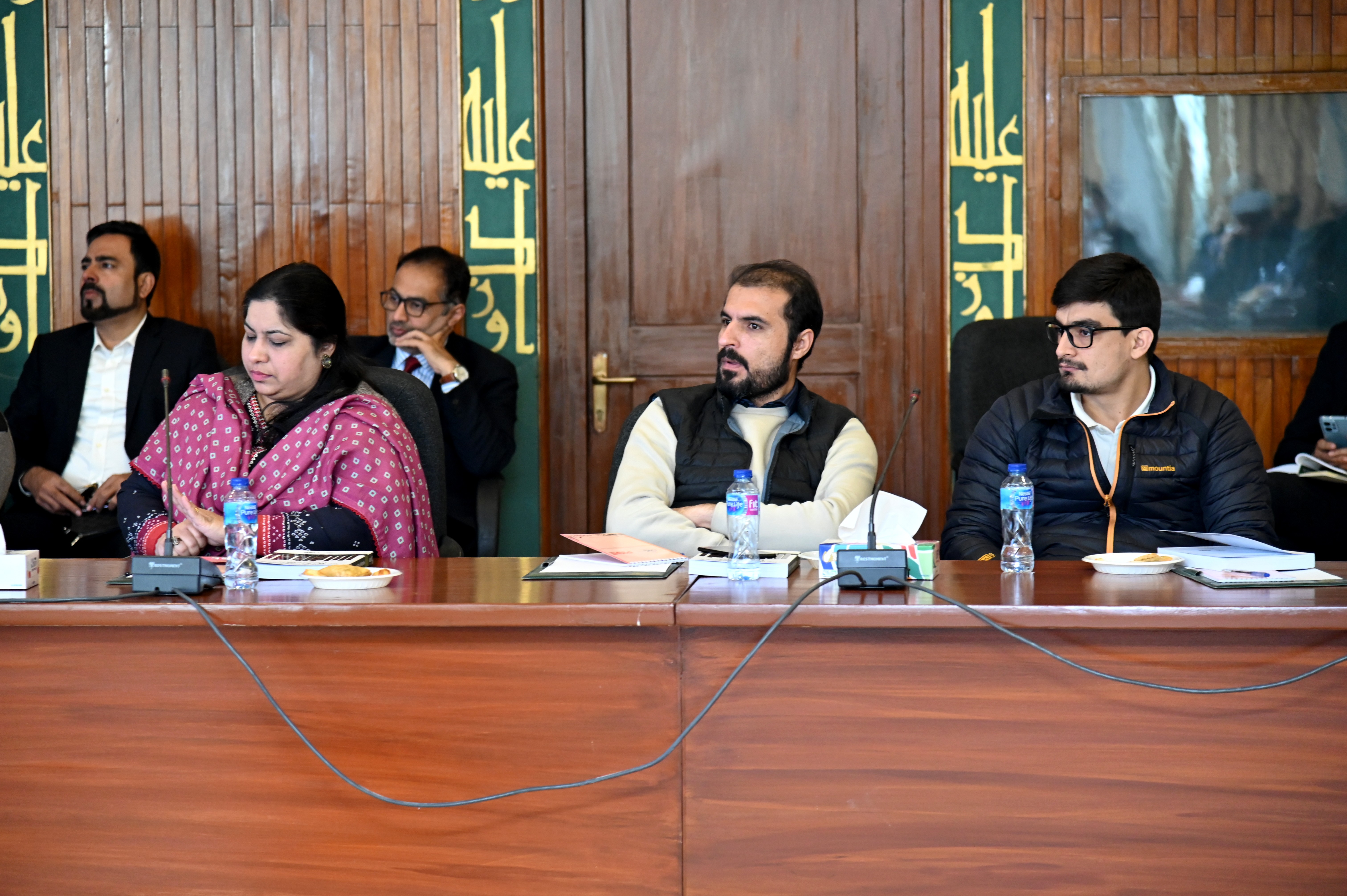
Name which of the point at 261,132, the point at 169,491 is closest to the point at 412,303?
the point at 261,132

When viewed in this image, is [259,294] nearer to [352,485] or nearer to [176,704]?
[352,485]

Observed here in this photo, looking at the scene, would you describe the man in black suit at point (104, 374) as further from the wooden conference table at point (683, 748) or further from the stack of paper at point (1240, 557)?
the stack of paper at point (1240, 557)

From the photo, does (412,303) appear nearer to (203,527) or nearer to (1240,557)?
(203,527)

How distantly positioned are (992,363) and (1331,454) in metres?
1.05

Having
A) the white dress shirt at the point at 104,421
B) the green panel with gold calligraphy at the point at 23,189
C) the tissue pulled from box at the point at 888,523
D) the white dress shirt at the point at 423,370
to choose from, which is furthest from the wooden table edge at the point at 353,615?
the green panel with gold calligraphy at the point at 23,189

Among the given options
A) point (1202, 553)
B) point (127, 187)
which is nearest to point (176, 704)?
point (1202, 553)

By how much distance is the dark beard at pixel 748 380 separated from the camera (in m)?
2.74

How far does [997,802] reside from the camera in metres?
1.59

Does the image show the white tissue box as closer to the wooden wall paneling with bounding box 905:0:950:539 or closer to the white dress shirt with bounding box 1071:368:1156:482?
the white dress shirt with bounding box 1071:368:1156:482

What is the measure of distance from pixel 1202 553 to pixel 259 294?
1852mm

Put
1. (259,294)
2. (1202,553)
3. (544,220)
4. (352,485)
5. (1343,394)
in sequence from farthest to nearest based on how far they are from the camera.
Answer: (544,220) → (1343,394) → (259,294) → (352,485) → (1202,553)

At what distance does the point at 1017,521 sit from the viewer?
1974 mm

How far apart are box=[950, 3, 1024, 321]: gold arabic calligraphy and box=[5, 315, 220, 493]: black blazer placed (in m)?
2.36

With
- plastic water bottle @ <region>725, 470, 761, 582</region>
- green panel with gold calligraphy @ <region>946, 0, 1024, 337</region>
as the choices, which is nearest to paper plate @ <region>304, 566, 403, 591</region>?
plastic water bottle @ <region>725, 470, 761, 582</region>
